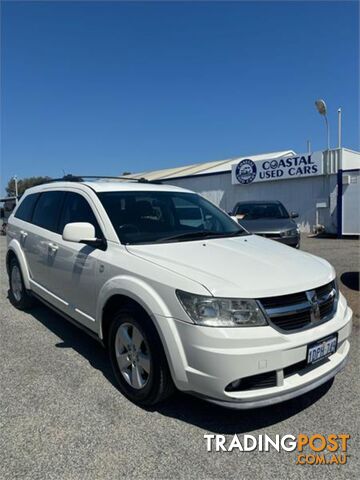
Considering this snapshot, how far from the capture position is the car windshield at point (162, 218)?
12.3 ft

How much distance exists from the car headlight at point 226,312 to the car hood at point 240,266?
→ 53 mm

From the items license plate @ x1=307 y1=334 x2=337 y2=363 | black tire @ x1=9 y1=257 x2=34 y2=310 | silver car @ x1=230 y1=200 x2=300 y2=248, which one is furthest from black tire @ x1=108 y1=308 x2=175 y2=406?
silver car @ x1=230 y1=200 x2=300 y2=248

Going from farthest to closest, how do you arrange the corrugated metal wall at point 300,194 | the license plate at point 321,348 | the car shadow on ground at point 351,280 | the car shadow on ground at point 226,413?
the corrugated metal wall at point 300,194
the car shadow on ground at point 351,280
the car shadow on ground at point 226,413
the license plate at point 321,348

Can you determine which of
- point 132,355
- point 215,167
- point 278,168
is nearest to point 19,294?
point 132,355

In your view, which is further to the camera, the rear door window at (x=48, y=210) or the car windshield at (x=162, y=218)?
the rear door window at (x=48, y=210)

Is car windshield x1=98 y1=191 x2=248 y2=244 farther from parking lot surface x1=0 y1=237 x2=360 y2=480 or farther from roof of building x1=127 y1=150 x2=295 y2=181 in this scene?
roof of building x1=127 y1=150 x2=295 y2=181

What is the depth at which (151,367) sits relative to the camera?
2.97 metres

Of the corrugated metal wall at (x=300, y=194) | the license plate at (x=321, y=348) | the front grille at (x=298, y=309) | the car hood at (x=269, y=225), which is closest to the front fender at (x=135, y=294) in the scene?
the front grille at (x=298, y=309)

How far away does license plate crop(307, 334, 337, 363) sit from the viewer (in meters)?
2.84

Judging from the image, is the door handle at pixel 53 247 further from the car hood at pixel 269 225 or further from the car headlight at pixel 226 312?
the car hood at pixel 269 225

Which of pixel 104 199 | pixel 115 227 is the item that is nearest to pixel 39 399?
pixel 115 227

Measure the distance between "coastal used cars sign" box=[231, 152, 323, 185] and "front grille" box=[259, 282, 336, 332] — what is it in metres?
15.8

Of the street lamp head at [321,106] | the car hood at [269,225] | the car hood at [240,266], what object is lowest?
the car hood at [269,225]

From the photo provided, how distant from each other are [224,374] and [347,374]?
179 centimetres
